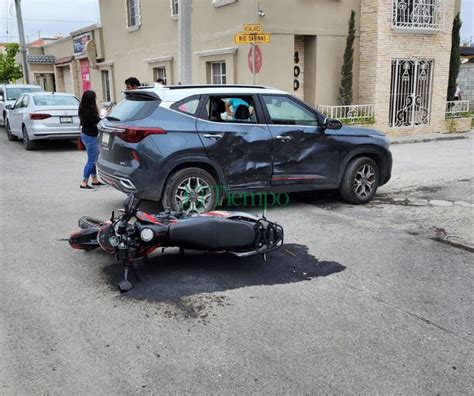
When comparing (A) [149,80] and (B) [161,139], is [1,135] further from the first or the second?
(B) [161,139]

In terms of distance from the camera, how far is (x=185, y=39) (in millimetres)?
10969

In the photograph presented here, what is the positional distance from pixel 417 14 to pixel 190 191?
1260 centimetres

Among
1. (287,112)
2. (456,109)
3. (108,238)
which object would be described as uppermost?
(287,112)

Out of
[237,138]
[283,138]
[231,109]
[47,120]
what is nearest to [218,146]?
Result: [237,138]

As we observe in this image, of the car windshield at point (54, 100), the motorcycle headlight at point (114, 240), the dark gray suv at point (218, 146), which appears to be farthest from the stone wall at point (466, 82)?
the motorcycle headlight at point (114, 240)

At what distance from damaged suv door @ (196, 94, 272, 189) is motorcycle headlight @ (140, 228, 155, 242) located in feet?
7.45

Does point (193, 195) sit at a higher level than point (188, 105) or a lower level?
lower

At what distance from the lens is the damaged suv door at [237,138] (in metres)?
6.81

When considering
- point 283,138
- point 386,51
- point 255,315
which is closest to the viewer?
point 255,315

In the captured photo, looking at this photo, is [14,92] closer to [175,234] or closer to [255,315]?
[175,234]

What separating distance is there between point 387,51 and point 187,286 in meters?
13.0

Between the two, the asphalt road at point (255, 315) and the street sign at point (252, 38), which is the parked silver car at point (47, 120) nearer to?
the street sign at point (252, 38)

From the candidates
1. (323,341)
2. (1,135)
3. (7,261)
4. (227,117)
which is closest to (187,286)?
(323,341)

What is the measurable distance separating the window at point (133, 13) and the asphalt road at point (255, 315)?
51.4 ft
